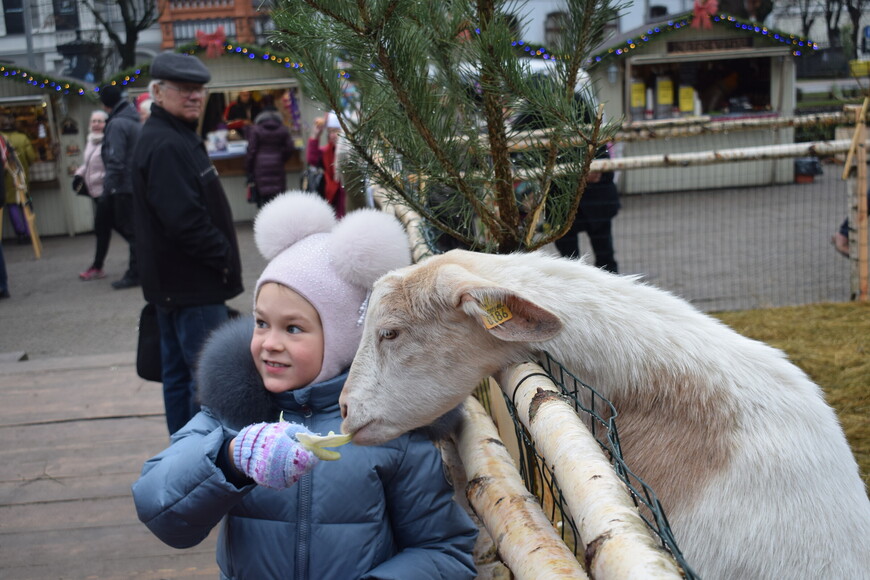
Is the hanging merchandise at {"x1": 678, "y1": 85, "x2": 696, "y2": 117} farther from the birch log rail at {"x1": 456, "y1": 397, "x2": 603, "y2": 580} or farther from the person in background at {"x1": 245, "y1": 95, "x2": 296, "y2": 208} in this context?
the birch log rail at {"x1": 456, "y1": 397, "x2": 603, "y2": 580}

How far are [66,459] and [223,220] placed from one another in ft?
4.81

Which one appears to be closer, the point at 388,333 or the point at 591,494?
the point at 591,494

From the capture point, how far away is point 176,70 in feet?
14.6

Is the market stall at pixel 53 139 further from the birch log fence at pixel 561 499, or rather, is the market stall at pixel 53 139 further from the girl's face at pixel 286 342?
the birch log fence at pixel 561 499

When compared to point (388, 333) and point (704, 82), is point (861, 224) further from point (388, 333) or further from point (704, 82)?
point (704, 82)

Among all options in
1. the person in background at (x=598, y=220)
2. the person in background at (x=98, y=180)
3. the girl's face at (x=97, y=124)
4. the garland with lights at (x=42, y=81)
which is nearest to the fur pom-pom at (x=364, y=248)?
the person in background at (x=598, y=220)

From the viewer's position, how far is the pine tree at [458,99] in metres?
2.14

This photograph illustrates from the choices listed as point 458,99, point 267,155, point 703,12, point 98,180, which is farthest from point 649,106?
point 458,99

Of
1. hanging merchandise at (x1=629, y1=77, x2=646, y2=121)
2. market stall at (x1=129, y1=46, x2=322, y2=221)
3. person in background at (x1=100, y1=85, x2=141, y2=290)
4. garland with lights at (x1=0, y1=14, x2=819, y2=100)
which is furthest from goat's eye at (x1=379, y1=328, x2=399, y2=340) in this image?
hanging merchandise at (x1=629, y1=77, x2=646, y2=121)

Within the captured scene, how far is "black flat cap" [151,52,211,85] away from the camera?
4441 mm

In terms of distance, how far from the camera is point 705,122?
22.3 feet

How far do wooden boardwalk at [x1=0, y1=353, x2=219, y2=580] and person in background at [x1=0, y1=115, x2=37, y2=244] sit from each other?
709cm

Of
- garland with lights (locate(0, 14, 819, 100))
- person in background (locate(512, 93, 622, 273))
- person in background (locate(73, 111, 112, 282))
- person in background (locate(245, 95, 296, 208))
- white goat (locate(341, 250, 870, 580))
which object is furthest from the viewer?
garland with lights (locate(0, 14, 819, 100))

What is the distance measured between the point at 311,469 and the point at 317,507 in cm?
13
